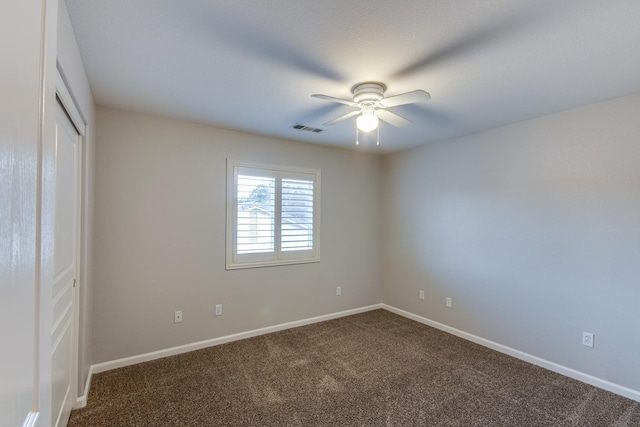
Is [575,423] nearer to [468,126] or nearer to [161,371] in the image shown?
[468,126]

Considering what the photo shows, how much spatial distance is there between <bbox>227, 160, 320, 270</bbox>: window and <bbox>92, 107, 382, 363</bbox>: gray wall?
0.37 feet

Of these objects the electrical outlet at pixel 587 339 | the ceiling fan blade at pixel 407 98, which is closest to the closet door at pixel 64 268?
the ceiling fan blade at pixel 407 98

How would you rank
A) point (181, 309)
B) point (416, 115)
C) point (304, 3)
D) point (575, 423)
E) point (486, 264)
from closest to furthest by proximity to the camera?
1. point (304, 3)
2. point (575, 423)
3. point (416, 115)
4. point (181, 309)
5. point (486, 264)

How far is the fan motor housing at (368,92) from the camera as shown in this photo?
89.7 inches

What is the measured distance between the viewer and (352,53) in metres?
1.91

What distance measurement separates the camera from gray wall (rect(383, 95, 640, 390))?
2.53 metres

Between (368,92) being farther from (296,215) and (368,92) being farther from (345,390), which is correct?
(345,390)

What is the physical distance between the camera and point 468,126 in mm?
3326

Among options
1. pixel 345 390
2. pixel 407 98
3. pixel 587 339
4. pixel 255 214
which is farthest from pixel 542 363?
pixel 255 214

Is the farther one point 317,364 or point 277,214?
point 277,214

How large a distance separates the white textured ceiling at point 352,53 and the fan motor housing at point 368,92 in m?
0.08

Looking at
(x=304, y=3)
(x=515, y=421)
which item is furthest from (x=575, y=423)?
(x=304, y=3)

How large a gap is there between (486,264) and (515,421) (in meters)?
1.64

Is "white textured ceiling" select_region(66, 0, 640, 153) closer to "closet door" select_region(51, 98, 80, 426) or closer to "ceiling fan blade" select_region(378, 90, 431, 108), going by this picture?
"ceiling fan blade" select_region(378, 90, 431, 108)
